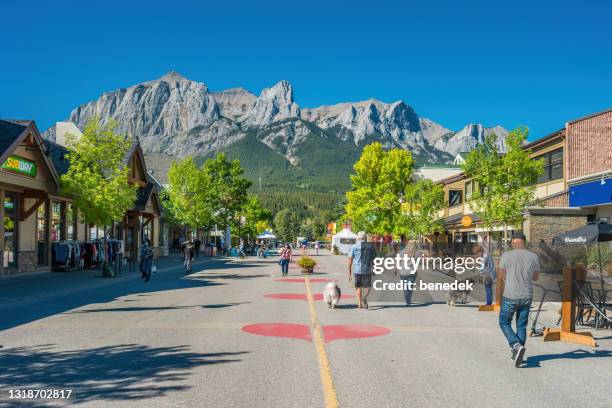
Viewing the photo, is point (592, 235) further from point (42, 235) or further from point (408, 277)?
point (42, 235)

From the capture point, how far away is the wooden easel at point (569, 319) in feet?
36.6

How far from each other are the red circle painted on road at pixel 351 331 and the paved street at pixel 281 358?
40 mm

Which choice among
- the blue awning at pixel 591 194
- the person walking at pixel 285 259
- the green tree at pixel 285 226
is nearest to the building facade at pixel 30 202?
the person walking at pixel 285 259

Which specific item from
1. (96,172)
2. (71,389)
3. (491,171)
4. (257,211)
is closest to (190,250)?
(96,172)

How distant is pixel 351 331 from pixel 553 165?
2710 cm

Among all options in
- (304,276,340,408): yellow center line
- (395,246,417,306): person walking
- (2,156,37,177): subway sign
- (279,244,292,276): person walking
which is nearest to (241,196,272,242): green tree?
(279,244,292,276): person walking

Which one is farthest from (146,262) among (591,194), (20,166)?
(591,194)

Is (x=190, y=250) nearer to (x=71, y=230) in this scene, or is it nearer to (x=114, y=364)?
(x=71, y=230)

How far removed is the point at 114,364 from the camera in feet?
27.4

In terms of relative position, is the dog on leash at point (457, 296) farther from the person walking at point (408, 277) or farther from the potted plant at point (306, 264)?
the potted plant at point (306, 264)

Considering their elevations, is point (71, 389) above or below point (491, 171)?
below

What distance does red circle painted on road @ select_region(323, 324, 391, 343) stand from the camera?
11.2m

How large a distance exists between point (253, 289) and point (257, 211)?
75473 mm

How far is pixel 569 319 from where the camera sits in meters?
11.8
